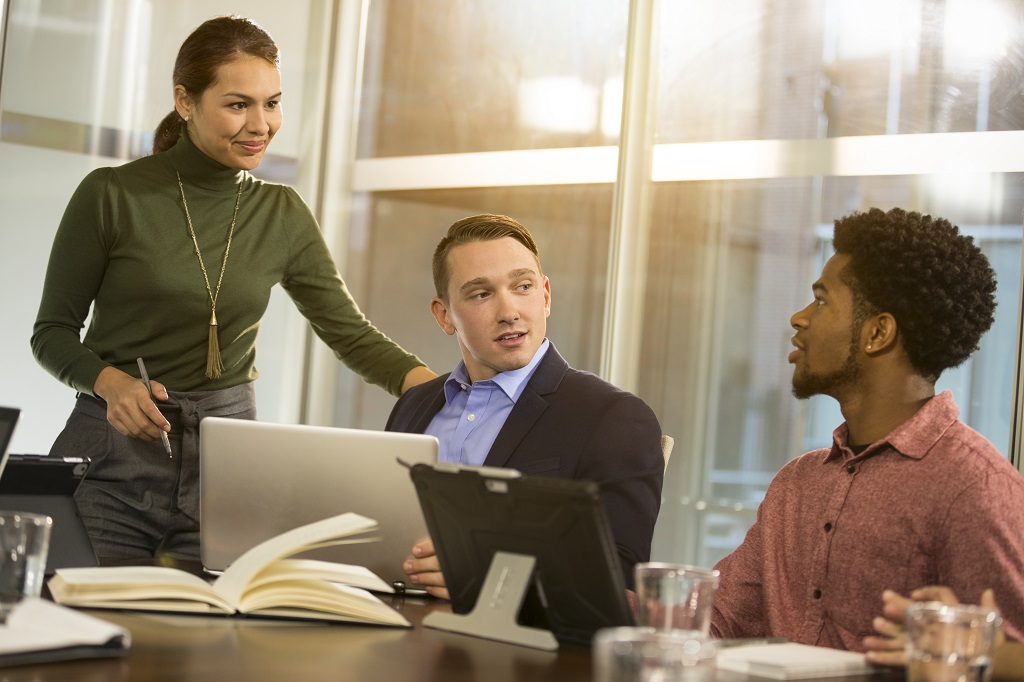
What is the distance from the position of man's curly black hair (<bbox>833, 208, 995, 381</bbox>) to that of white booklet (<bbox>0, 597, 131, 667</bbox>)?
1.26 metres

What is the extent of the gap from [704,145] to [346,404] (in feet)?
6.58

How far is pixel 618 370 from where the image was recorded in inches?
165

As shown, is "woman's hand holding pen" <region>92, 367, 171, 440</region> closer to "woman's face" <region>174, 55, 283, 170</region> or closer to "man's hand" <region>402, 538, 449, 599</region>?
"woman's face" <region>174, 55, 283, 170</region>

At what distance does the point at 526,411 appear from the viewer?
2.29 meters

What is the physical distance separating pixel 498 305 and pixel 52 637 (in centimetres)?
125

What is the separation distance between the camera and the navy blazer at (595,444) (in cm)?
203

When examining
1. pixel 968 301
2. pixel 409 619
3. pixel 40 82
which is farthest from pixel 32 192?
pixel 968 301

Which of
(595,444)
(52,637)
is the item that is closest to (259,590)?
(52,637)

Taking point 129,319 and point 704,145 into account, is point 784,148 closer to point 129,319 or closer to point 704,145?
point 704,145

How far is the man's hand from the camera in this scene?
1829 millimetres

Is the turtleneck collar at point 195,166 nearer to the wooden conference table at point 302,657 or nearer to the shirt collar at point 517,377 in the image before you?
the shirt collar at point 517,377

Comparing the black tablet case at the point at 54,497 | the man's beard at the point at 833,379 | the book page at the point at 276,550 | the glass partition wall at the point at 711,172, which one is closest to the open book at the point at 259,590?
the book page at the point at 276,550

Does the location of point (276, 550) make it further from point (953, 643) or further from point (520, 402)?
point (953, 643)

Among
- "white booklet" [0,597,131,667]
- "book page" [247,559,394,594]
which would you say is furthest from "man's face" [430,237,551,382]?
"white booklet" [0,597,131,667]
